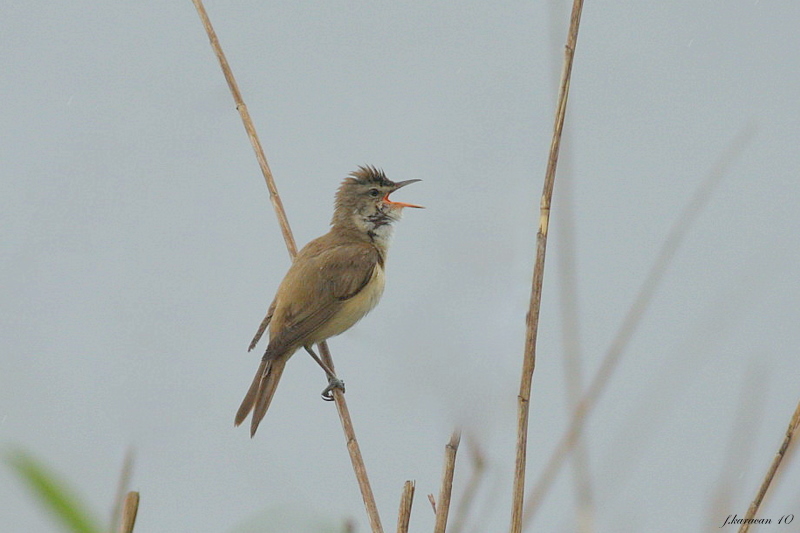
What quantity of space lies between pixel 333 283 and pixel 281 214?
768 millimetres

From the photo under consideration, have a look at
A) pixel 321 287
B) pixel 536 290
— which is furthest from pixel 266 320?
pixel 536 290

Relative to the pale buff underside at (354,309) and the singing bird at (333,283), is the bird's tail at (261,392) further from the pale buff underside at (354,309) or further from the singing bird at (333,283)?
the pale buff underside at (354,309)

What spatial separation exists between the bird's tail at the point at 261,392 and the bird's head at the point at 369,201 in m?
1.06

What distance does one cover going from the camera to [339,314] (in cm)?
401

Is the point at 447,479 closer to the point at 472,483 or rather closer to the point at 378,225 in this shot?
the point at 472,483

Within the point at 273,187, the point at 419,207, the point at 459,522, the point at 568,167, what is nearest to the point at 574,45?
the point at 568,167

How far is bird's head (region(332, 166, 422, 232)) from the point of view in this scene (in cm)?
455

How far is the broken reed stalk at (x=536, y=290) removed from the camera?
188cm

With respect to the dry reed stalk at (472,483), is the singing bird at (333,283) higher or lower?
higher

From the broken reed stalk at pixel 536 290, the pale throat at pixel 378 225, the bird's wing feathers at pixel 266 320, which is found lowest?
the broken reed stalk at pixel 536 290

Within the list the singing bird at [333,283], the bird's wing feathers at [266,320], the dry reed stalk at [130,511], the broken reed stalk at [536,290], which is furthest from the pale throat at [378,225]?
the dry reed stalk at [130,511]

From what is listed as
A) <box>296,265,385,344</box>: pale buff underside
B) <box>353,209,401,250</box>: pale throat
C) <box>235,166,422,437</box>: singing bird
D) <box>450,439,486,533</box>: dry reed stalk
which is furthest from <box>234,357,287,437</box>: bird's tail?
<box>450,439,486,533</box>: dry reed stalk

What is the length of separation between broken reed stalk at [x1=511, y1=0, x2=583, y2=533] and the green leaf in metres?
1.08

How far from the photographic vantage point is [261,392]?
3.56 m
